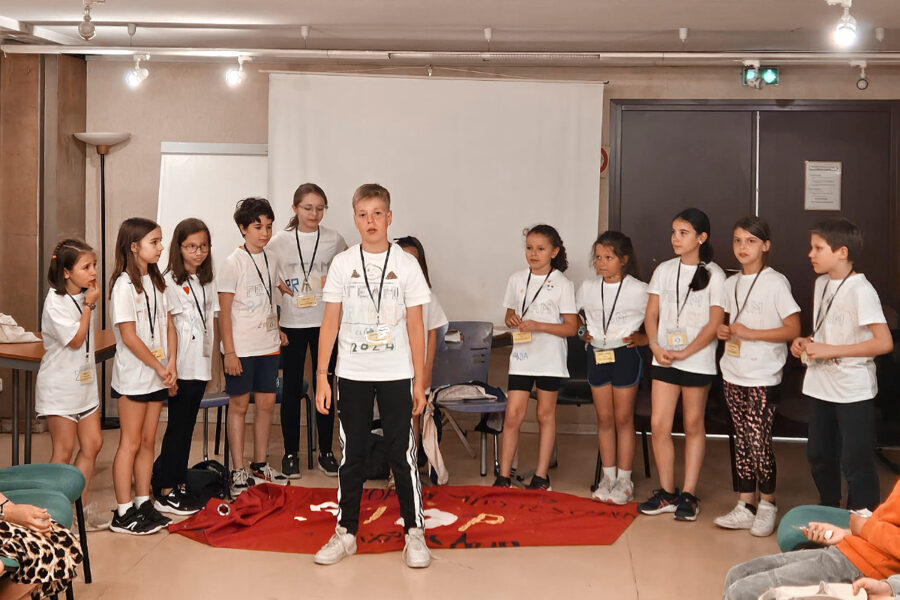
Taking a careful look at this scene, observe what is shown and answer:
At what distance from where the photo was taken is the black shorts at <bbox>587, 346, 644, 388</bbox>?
439cm

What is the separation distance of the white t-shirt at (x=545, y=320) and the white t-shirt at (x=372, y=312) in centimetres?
110

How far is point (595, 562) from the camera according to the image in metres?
3.62

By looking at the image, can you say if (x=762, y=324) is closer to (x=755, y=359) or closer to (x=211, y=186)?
(x=755, y=359)

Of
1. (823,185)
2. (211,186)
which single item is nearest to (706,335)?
(823,185)

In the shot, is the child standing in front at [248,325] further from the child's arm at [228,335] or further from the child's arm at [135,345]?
the child's arm at [135,345]

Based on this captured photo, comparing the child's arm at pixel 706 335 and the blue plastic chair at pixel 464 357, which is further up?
the child's arm at pixel 706 335

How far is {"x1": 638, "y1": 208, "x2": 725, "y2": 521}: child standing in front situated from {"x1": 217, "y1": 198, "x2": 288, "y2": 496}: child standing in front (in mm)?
1882

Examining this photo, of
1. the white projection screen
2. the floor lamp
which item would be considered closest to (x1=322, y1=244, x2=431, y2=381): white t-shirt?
the white projection screen

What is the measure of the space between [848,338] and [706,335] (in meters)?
0.61

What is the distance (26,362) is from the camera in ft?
12.8

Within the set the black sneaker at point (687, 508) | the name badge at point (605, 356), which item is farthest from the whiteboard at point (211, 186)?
the black sneaker at point (687, 508)

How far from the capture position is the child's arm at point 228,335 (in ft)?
14.4

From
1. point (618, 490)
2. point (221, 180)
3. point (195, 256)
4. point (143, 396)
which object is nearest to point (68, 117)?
point (221, 180)

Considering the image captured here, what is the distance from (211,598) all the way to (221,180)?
3450 mm
